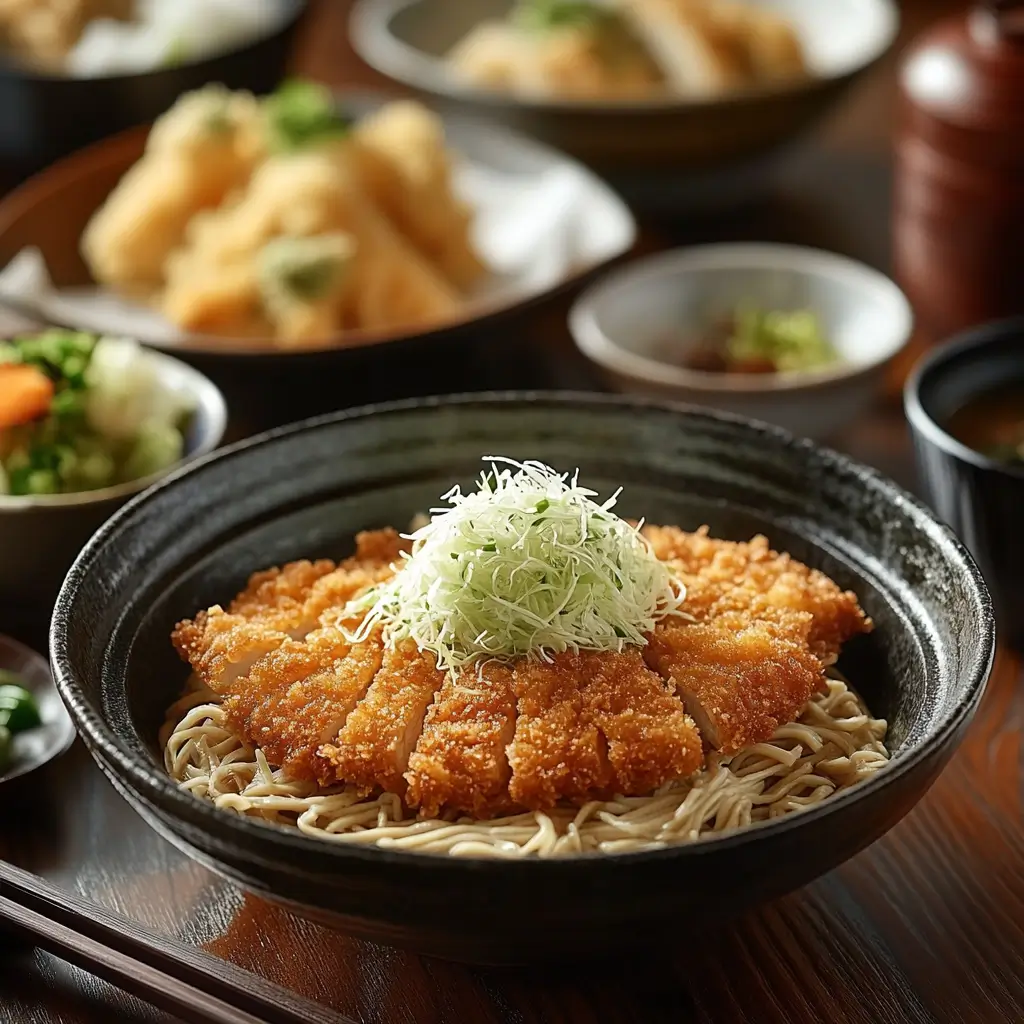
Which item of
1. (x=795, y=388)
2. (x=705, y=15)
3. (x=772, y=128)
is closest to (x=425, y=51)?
(x=705, y=15)

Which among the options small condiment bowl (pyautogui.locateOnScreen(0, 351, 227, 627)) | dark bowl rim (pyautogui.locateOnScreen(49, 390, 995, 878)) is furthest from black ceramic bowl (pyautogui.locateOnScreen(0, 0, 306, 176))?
dark bowl rim (pyautogui.locateOnScreen(49, 390, 995, 878))

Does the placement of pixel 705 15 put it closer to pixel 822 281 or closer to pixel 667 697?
pixel 822 281

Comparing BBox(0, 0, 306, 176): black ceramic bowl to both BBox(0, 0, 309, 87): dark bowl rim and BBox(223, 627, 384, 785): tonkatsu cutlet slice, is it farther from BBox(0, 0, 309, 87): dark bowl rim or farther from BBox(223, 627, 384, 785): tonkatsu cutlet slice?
BBox(223, 627, 384, 785): tonkatsu cutlet slice

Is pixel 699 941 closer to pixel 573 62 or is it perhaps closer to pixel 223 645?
pixel 223 645

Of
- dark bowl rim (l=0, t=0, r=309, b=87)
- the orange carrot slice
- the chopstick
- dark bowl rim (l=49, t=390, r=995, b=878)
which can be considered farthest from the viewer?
dark bowl rim (l=0, t=0, r=309, b=87)

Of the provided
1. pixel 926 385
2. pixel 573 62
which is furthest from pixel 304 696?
pixel 573 62

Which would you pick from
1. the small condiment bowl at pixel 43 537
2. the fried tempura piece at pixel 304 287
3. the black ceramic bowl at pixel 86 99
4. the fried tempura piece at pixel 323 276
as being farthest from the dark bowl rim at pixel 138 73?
the small condiment bowl at pixel 43 537
